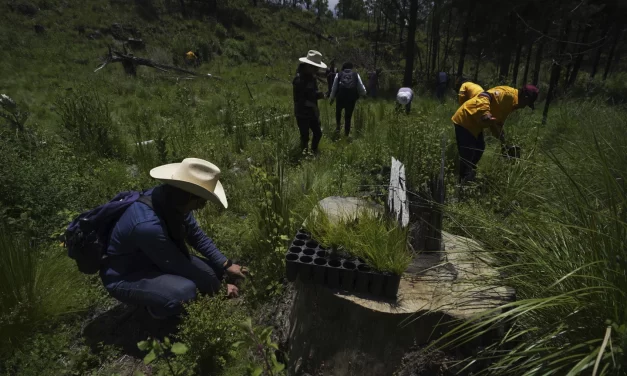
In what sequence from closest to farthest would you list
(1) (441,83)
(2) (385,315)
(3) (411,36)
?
(2) (385,315) → (3) (411,36) → (1) (441,83)

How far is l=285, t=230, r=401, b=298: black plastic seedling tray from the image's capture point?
73.8 inches

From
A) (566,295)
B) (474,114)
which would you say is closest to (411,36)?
(474,114)

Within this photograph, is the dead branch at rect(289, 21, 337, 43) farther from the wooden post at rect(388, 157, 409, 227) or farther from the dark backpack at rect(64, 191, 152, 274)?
the dark backpack at rect(64, 191, 152, 274)

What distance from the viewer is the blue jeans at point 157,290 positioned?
2436 mm

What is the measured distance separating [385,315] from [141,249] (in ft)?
5.55

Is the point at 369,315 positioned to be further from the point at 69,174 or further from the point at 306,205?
the point at 69,174

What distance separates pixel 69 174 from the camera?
4.21m

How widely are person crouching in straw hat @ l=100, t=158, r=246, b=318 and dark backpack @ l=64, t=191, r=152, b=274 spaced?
0.06 meters

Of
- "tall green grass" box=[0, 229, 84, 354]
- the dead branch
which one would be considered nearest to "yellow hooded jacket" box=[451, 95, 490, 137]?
"tall green grass" box=[0, 229, 84, 354]

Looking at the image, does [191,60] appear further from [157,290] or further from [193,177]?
[157,290]

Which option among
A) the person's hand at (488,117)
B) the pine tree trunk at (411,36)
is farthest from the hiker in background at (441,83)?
the person's hand at (488,117)

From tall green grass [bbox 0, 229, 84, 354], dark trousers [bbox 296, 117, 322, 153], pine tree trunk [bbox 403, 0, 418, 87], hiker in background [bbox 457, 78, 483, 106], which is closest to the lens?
tall green grass [bbox 0, 229, 84, 354]

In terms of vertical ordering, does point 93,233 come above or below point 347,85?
below

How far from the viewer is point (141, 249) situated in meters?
2.51
